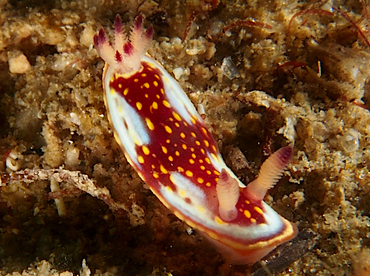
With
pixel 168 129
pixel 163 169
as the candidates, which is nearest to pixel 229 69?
pixel 168 129

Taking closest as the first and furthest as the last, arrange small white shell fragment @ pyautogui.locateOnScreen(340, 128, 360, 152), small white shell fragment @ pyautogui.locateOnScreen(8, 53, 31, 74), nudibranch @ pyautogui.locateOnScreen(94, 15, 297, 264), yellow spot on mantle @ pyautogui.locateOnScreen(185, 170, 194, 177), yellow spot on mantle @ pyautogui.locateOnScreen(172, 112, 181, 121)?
nudibranch @ pyautogui.locateOnScreen(94, 15, 297, 264)
yellow spot on mantle @ pyautogui.locateOnScreen(185, 170, 194, 177)
yellow spot on mantle @ pyautogui.locateOnScreen(172, 112, 181, 121)
small white shell fragment @ pyautogui.locateOnScreen(340, 128, 360, 152)
small white shell fragment @ pyautogui.locateOnScreen(8, 53, 31, 74)

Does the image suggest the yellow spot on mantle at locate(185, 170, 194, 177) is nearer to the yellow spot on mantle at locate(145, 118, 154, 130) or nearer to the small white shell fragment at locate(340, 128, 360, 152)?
the yellow spot on mantle at locate(145, 118, 154, 130)

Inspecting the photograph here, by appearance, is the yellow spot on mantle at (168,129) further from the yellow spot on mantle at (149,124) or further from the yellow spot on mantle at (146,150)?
the yellow spot on mantle at (146,150)

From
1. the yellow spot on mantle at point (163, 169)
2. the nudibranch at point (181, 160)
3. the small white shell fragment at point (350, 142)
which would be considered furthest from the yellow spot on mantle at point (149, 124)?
the small white shell fragment at point (350, 142)

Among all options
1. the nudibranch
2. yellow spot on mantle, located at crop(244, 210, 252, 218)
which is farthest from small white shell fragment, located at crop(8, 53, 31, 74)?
yellow spot on mantle, located at crop(244, 210, 252, 218)

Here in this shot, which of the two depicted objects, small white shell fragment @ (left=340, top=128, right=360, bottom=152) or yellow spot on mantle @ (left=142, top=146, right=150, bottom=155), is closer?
yellow spot on mantle @ (left=142, top=146, right=150, bottom=155)

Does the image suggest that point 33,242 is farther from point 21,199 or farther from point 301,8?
point 301,8
